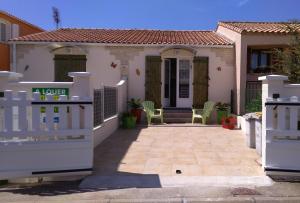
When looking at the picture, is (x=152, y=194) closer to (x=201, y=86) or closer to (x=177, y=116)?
(x=177, y=116)

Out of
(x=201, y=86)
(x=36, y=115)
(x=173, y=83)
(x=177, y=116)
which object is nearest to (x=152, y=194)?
(x=36, y=115)

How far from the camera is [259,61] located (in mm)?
16219

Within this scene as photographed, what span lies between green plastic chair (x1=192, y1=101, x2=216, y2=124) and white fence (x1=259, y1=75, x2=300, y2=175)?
783cm

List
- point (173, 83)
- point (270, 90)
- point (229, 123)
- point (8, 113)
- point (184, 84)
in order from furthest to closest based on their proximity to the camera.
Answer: point (173, 83) → point (184, 84) → point (229, 123) → point (270, 90) → point (8, 113)

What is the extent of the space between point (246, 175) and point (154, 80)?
974cm

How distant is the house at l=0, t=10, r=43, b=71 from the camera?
16.6 metres

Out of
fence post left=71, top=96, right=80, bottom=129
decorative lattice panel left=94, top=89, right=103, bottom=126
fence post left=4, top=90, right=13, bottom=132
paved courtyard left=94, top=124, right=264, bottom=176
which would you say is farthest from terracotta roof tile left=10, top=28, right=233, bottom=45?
fence post left=4, top=90, right=13, bottom=132

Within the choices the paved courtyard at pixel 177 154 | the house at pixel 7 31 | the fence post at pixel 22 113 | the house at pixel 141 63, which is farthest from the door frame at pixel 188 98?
the fence post at pixel 22 113

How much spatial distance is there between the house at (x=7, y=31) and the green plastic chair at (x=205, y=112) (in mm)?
8635

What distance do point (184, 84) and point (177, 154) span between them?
8.19m

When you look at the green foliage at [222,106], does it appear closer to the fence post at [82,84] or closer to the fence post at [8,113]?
the fence post at [82,84]

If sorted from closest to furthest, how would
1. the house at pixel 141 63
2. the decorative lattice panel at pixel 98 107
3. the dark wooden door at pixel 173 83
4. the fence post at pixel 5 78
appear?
the fence post at pixel 5 78, the decorative lattice panel at pixel 98 107, the house at pixel 141 63, the dark wooden door at pixel 173 83

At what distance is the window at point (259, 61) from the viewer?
16.1 metres

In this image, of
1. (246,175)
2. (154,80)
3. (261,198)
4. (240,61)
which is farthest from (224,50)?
(261,198)
